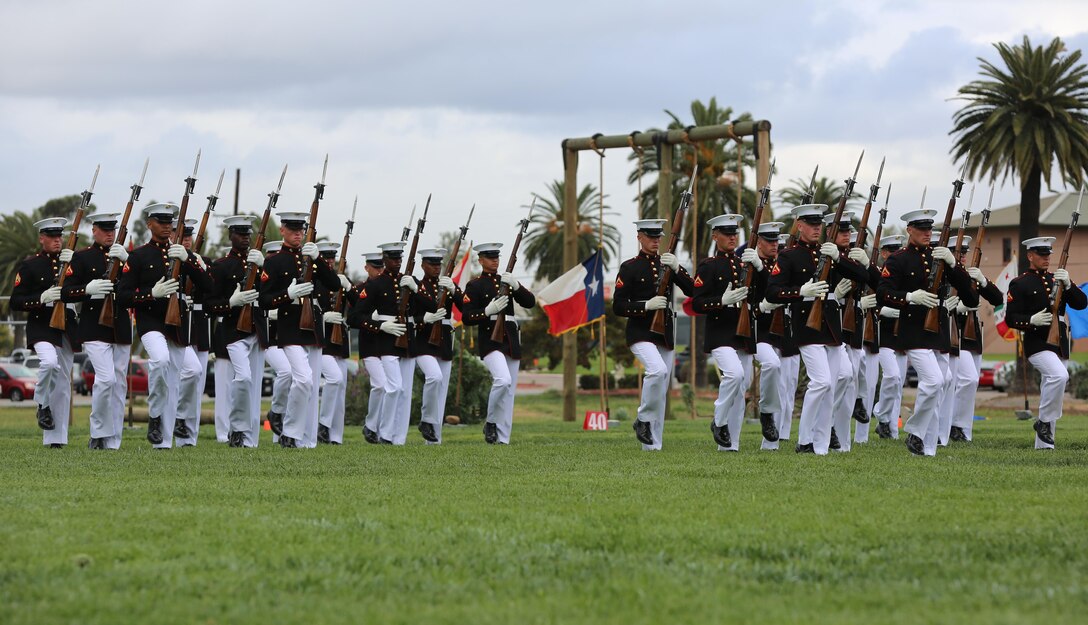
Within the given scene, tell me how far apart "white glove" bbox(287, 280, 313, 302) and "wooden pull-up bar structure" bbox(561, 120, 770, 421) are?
24.8 ft

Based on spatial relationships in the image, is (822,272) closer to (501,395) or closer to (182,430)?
(501,395)

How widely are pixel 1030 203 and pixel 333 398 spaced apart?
28.1 meters

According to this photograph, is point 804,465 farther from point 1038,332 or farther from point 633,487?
point 1038,332

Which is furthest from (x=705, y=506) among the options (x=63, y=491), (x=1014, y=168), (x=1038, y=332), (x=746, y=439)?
Result: (x=1014, y=168)

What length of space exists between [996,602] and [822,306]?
8011 millimetres

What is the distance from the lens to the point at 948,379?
15.5m

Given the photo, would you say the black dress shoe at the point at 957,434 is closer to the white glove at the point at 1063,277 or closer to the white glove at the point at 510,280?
the white glove at the point at 1063,277

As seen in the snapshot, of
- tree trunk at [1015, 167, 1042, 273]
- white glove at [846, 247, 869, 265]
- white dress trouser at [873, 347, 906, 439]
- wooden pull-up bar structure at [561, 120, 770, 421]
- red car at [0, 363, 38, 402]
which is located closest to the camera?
white glove at [846, 247, 869, 265]

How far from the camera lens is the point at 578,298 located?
22844 mm

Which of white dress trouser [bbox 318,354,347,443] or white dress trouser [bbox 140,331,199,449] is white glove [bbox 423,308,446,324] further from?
white dress trouser [bbox 140,331,199,449]

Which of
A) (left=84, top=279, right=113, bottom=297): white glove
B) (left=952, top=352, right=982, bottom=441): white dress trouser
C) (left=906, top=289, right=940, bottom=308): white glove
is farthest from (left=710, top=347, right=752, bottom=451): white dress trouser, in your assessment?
(left=84, top=279, right=113, bottom=297): white glove

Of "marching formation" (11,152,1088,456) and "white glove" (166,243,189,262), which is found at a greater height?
"white glove" (166,243,189,262)

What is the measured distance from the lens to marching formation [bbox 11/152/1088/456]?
47.1ft

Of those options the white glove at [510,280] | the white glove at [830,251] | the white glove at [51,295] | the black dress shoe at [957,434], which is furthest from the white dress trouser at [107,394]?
the black dress shoe at [957,434]
